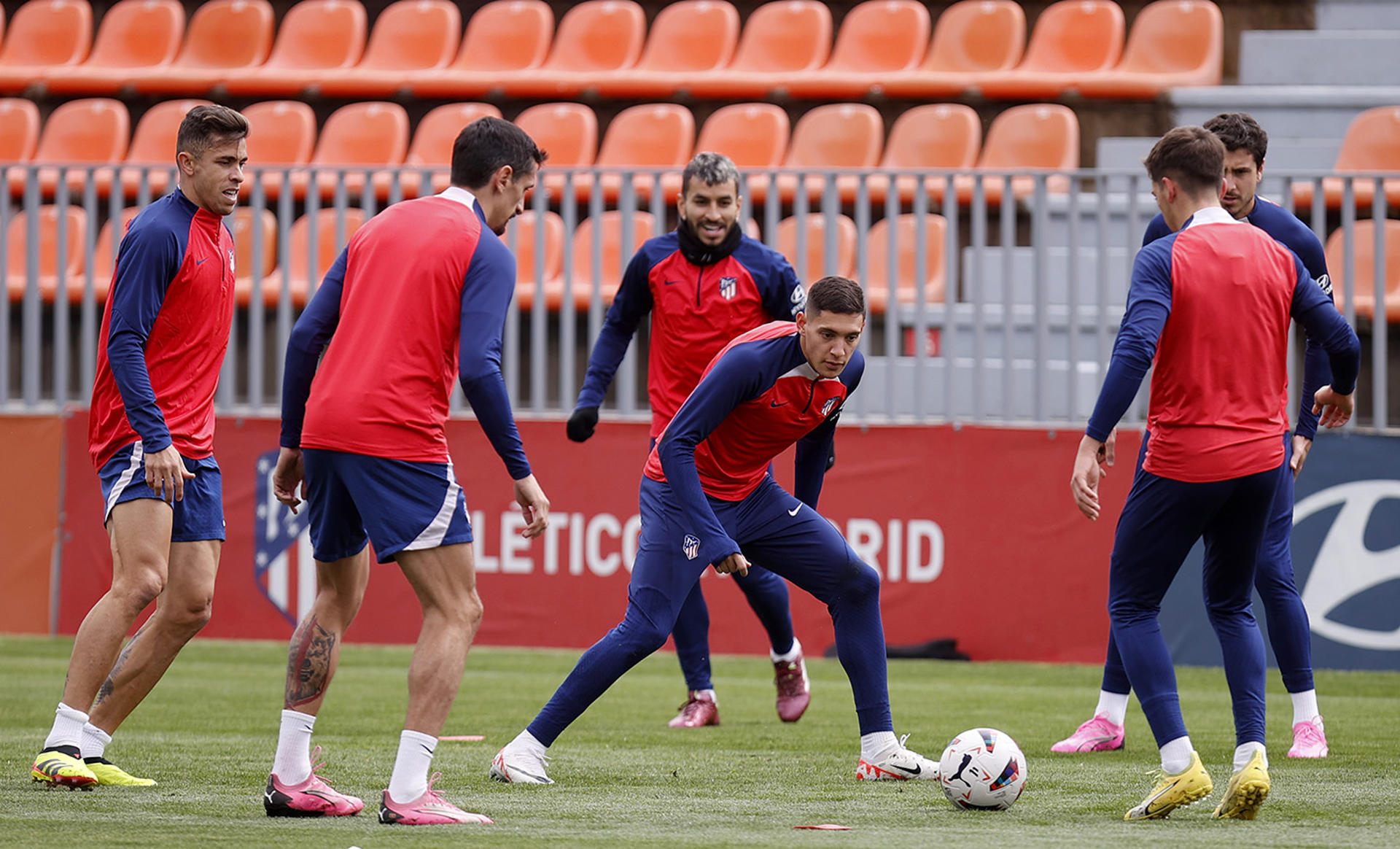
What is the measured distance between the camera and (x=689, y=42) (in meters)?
14.8

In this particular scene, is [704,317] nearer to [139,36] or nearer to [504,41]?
[504,41]

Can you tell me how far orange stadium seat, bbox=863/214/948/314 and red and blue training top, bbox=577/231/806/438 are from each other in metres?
3.02

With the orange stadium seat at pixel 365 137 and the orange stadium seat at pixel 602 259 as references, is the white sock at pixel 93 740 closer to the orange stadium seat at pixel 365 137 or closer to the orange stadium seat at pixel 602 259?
the orange stadium seat at pixel 602 259

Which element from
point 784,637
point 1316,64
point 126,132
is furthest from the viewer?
point 126,132

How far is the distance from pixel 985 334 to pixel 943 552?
1.35 metres

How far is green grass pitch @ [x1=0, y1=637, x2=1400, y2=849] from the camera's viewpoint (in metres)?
4.31

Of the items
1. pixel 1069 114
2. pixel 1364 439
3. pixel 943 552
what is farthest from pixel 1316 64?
pixel 943 552

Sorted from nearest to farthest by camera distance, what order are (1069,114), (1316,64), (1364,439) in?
(1364,439) < (1069,114) < (1316,64)

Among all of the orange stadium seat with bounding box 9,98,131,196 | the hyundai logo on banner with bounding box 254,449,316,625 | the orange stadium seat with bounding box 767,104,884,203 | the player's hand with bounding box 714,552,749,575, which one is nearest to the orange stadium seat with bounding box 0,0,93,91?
the orange stadium seat with bounding box 9,98,131,196

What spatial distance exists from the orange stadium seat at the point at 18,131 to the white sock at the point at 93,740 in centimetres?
1003

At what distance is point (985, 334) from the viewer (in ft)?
32.5

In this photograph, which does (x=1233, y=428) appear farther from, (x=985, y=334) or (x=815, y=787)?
(x=985, y=334)

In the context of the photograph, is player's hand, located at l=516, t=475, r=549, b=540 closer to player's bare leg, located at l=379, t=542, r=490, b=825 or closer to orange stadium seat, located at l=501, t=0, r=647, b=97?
player's bare leg, located at l=379, t=542, r=490, b=825

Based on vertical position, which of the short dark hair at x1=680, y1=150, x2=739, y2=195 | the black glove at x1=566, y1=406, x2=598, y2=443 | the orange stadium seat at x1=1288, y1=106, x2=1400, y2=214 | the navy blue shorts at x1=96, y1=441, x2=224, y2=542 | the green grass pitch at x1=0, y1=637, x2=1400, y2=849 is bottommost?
the green grass pitch at x1=0, y1=637, x2=1400, y2=849
